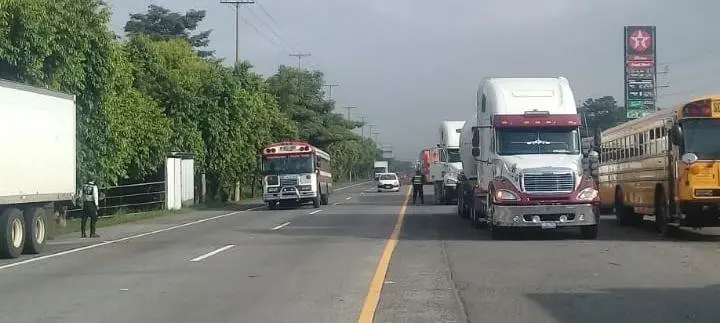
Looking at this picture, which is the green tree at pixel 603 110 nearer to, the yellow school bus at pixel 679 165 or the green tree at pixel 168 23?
the green tree at pixel 168 23

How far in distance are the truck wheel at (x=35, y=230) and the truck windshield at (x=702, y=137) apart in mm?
14272

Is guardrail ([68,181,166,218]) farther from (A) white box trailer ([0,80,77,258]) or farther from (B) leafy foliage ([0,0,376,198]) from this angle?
(A) white box trailer ([0,80,77,258])

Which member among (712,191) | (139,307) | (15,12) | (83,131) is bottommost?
(139,307)

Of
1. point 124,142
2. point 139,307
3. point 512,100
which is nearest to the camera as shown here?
point 139,307

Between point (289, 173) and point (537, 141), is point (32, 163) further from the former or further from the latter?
point (289, 173)

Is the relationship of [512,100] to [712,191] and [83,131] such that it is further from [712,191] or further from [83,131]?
[83,131]

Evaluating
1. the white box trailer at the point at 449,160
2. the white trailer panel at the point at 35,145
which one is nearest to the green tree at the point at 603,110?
the white box trailer at the point at 449,160

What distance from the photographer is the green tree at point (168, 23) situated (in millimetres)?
82250

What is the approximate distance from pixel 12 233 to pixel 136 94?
1934 centimetres

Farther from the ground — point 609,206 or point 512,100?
point 512,100

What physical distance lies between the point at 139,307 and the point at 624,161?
702 inches

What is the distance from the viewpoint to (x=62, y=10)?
26594 millimetres

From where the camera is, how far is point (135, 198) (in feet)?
136

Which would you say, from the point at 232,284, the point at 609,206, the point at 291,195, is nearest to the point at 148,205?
the point at 291,195
